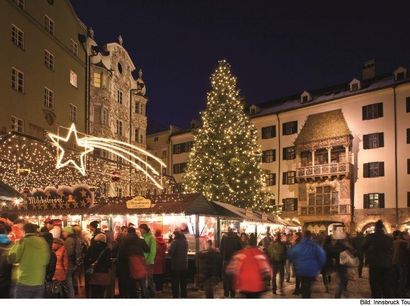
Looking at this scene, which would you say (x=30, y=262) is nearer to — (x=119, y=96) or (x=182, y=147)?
(x=119, y=96)

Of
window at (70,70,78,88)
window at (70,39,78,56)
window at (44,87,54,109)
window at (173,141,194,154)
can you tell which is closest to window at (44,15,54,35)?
window at (70,39,78,56)

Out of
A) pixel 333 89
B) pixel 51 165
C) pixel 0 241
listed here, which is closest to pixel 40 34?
pixel 51 165

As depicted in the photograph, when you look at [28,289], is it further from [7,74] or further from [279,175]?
[279,175]

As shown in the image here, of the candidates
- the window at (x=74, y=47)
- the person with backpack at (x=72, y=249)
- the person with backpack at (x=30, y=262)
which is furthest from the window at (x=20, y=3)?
the person with backpack at (x=30, y=262)

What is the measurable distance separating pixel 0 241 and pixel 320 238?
15.7 m

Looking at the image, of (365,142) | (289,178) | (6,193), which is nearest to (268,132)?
(289,178)

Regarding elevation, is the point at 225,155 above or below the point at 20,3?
below

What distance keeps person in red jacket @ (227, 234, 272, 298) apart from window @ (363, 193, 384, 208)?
3679cm

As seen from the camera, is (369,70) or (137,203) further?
(369,70)

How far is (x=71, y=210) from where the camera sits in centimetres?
2334

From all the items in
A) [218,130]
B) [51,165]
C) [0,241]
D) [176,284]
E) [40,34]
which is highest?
[40,34]

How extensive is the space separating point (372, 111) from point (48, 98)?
25.2 metres

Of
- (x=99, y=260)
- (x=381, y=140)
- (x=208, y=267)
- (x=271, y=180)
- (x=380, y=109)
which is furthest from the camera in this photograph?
(x=271, y=180)

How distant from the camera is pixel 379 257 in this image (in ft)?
41.4
